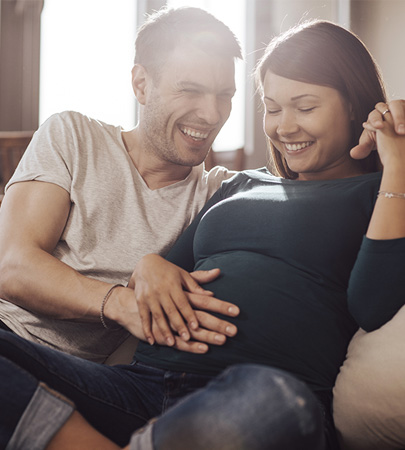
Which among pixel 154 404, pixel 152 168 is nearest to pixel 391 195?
pixel 154 404

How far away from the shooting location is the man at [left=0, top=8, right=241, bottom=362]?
47.1 inches

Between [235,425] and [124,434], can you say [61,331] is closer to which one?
[124,434]

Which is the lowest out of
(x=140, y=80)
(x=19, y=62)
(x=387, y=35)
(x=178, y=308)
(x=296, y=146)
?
(x=178, y=308)

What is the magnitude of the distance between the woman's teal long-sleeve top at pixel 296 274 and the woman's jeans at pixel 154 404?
0.24 ft

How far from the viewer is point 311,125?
120cm

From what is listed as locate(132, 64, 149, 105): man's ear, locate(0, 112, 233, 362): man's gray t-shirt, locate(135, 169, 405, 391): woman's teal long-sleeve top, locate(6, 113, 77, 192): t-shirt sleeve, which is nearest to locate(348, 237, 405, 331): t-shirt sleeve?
locate(135, 169, 405, 391): woman's teal long-sleeve top

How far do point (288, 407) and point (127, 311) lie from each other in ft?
1.61

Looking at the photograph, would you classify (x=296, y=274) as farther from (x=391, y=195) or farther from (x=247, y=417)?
(x=247, y=417)

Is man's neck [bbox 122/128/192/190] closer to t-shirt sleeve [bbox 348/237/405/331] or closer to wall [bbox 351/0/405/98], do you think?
t-shirt sleeve [bbox 348/237/405/331]

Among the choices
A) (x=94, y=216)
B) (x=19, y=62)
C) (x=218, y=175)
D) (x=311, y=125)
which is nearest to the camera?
(x=311, y=125)

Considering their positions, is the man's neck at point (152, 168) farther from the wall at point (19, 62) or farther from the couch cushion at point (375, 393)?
the wall at point (19, 62)

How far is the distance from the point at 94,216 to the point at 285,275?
506 mm

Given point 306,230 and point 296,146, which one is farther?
point 296,146

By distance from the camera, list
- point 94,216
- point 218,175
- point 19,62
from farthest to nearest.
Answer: point 19,62 < point 218,175 < point 94,216
